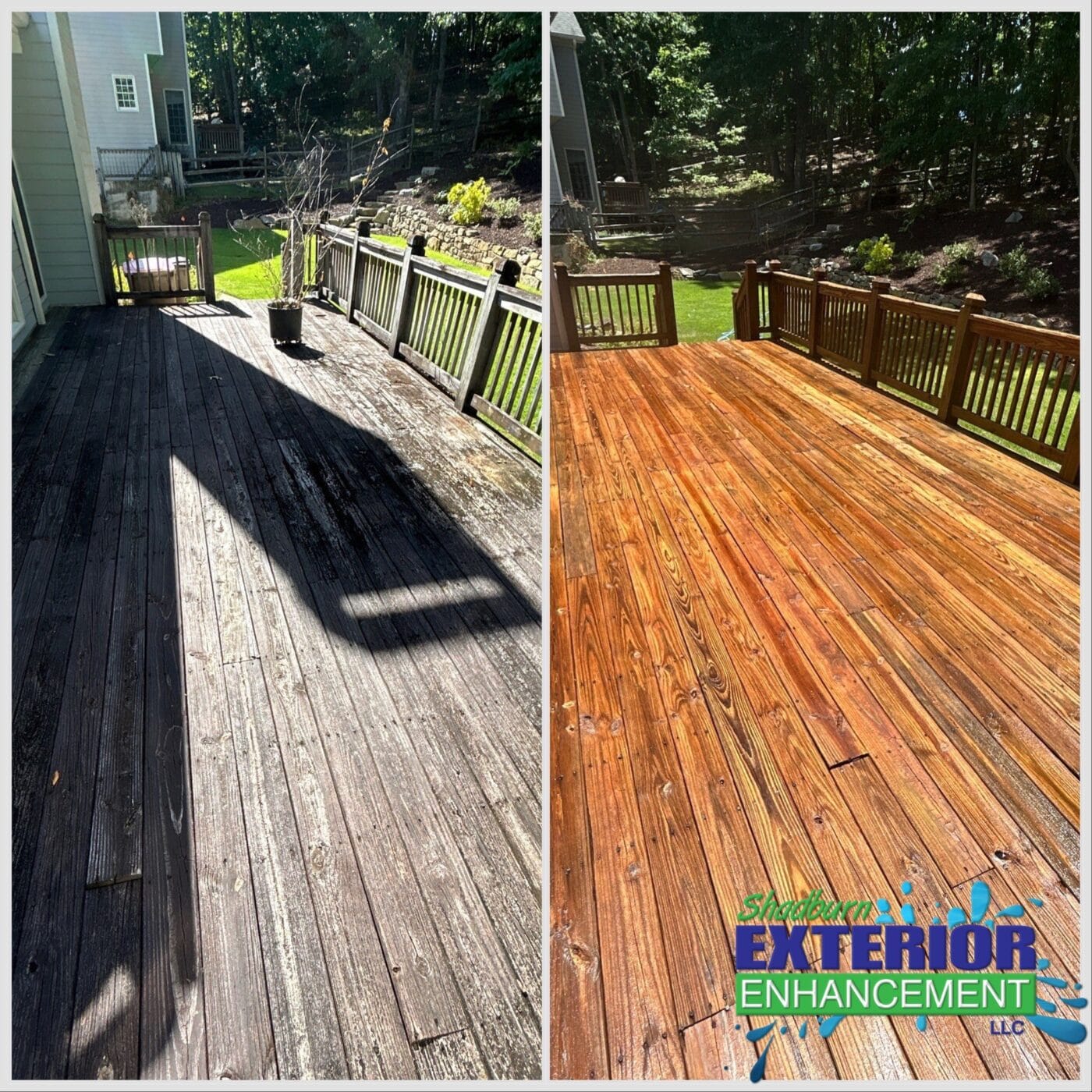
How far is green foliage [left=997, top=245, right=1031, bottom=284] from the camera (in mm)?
3260

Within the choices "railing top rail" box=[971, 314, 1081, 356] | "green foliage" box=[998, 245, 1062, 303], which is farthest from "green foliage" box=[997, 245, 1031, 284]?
"railing top rail" box=[971, 314, 1081, 356]

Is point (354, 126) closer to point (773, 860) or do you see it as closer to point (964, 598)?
point (964, 598)

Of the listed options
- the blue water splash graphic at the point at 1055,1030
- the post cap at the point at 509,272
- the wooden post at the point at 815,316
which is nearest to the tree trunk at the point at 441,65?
the post cap at the point at 509,272

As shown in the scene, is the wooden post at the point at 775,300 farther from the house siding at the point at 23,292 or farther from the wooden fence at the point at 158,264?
the house siding at the point at 23,292

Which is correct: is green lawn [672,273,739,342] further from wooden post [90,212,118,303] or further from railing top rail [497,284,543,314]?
wooden post [90,212,118,303]

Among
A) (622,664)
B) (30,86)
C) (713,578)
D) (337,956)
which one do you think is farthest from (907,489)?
(30,86)

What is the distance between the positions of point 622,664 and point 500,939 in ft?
2.42

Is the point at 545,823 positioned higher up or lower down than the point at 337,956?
higher up

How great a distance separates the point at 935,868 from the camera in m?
1.06

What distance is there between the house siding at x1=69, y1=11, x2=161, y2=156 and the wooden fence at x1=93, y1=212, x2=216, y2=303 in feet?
9.59

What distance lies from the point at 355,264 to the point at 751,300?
2.48m

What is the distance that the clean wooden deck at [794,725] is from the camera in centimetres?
89

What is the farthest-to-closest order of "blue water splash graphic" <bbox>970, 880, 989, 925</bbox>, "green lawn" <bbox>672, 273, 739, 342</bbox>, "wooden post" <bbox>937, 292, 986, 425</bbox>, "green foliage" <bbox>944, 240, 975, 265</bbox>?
"green lawn" <bbox>672, 273, 739, 342</bbox>
"green foliage" <bbox>944, 240, 975, 265</bbox>
"wooden post" <bbox>937, 292, 986, 425</bbox>
"blue water splash graphic" <bbox>970, 880, 989, 925</bbox>

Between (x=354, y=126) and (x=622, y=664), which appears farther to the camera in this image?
(x=354, y=126)
